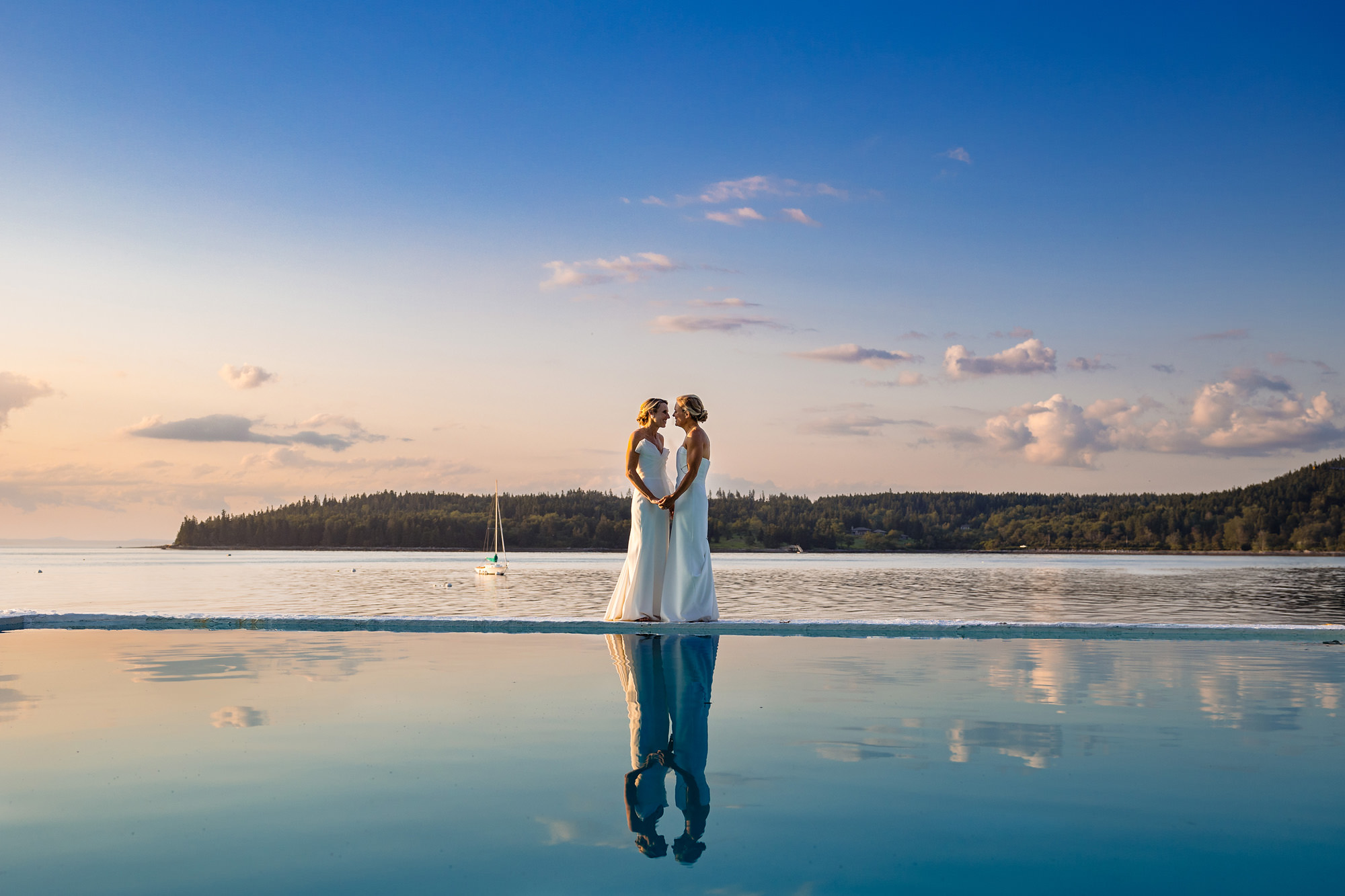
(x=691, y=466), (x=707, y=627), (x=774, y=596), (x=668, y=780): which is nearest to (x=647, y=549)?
(x=691, y=466)

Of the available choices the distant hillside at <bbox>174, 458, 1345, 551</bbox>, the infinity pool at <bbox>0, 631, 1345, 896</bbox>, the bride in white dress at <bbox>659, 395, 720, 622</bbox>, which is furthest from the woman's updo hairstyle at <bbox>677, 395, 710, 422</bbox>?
the distant hillside at <bbox>174, 458, 1345, 551</bbox>

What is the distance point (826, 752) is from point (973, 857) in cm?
166

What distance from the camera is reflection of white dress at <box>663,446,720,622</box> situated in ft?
39.2

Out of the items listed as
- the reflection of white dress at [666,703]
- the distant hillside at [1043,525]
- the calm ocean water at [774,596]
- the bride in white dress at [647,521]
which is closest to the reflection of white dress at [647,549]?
the bride in white dress at [647,521]

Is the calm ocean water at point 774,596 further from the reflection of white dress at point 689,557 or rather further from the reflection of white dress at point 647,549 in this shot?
the reflection of white dress at point 647,549

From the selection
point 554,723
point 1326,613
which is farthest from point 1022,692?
point 1326,613

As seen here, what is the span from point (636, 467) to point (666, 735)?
Result: 21.8ft

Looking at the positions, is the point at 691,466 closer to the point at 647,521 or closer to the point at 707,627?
the point at 647,521

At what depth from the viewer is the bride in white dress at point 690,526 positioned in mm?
11914

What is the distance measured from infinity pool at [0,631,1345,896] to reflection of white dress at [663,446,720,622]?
338 cm

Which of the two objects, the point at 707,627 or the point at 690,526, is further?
the point at 690,526

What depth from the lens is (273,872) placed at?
11.0ft

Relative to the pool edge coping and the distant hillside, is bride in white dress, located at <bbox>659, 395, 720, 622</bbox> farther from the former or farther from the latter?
the distant hillside

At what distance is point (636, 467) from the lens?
477 inches
